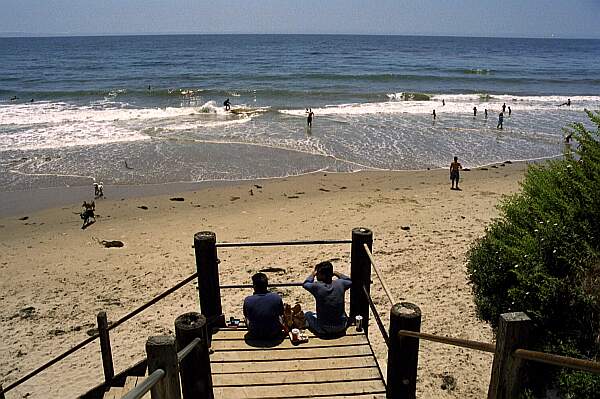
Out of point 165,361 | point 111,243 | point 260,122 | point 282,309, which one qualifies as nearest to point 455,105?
point 260,122

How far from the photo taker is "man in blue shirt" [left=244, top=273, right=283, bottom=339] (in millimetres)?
5699

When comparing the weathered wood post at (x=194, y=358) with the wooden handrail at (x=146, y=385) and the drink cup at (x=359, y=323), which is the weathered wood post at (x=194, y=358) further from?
the drink cup at (x=359, y=323)

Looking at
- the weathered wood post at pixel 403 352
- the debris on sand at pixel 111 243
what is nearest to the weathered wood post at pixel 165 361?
the weathered wood post at pixel 403 352

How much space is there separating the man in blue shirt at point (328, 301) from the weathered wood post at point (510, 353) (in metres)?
3.01

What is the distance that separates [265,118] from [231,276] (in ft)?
73.4

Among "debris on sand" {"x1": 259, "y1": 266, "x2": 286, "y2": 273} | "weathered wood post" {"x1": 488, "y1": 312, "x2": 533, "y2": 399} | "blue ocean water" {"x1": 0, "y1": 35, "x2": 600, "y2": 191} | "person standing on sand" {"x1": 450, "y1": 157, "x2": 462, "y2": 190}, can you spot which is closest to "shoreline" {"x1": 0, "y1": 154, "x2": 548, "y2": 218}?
"blue ocean water" {"x1": 0, "y1": 35, "x2": 600, "y2": 191}

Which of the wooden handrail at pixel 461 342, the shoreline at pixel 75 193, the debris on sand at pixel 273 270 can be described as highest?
the wooden handrail at pixel 461 342

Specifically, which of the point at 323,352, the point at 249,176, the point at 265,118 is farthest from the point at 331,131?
the point at 323,352

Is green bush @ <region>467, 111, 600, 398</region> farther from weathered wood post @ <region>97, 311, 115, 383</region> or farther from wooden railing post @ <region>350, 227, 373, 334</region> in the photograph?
weathered wood post @ <region>97, 311, 115, 383</region>

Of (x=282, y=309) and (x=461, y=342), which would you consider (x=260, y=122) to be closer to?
(x=282, y=309)

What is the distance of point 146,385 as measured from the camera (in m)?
2.50

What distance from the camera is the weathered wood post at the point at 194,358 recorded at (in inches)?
153

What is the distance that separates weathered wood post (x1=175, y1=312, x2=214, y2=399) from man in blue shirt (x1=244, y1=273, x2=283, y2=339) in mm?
1488

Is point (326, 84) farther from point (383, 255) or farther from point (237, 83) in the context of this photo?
point (383, 255)
